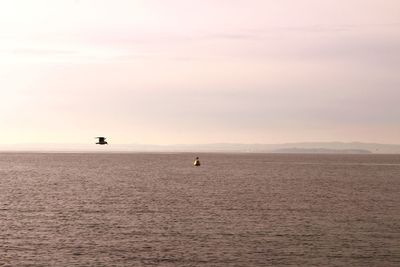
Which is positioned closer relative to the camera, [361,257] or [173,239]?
[361,257]

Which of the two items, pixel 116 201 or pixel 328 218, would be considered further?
pixel 116 201

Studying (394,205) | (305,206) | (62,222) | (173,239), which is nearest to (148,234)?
(173,239)

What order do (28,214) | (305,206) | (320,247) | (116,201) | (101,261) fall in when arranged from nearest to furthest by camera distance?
(101,261) → (320,247) → (28,214) → (305,206) → (116,201)

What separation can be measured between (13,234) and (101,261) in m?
15.9

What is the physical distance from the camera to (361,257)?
4869 centimetres

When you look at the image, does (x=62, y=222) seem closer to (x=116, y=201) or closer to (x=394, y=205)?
(x=116, y=201)

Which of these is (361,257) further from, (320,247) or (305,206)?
(305,206)

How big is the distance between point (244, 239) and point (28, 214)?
1259 inches

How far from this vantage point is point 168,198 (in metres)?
99.1

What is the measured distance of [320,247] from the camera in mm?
52875

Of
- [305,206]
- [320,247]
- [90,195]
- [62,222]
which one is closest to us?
[320,247]

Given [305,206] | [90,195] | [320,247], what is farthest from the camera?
[90,195]

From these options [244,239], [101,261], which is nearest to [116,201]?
[244,239]

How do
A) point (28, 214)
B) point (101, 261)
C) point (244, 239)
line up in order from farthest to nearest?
point (28, 214)
point (244, 239)
point (101, 261)
